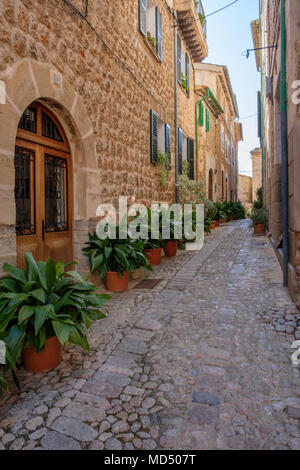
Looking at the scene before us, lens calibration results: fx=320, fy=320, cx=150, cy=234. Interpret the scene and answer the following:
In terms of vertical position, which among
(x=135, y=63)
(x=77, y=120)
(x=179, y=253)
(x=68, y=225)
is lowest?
(x=179, y=253)

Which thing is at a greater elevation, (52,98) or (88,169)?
(52,98)

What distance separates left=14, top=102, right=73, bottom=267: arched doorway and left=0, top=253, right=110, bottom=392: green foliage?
0.87m

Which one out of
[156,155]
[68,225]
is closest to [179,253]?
[156,155]

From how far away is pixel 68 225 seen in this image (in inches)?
159

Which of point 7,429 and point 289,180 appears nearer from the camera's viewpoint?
point 7,429

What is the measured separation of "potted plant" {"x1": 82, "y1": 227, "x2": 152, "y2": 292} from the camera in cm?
397

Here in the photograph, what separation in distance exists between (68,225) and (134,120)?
8.53 ft

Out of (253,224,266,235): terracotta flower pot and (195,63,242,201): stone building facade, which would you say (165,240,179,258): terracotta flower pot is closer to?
(253,224,266,235): terracotta flower pot

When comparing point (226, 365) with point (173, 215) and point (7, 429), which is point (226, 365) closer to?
point (7, 429)

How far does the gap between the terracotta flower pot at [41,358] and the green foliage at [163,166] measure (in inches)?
214

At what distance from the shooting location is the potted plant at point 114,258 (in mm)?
3966

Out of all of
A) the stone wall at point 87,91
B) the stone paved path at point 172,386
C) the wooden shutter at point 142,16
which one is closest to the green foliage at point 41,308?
the stone paved path at point 172,386

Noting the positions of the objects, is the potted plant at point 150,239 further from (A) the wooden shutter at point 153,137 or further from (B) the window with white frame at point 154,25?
(B) the window with white frame at point 154,25
